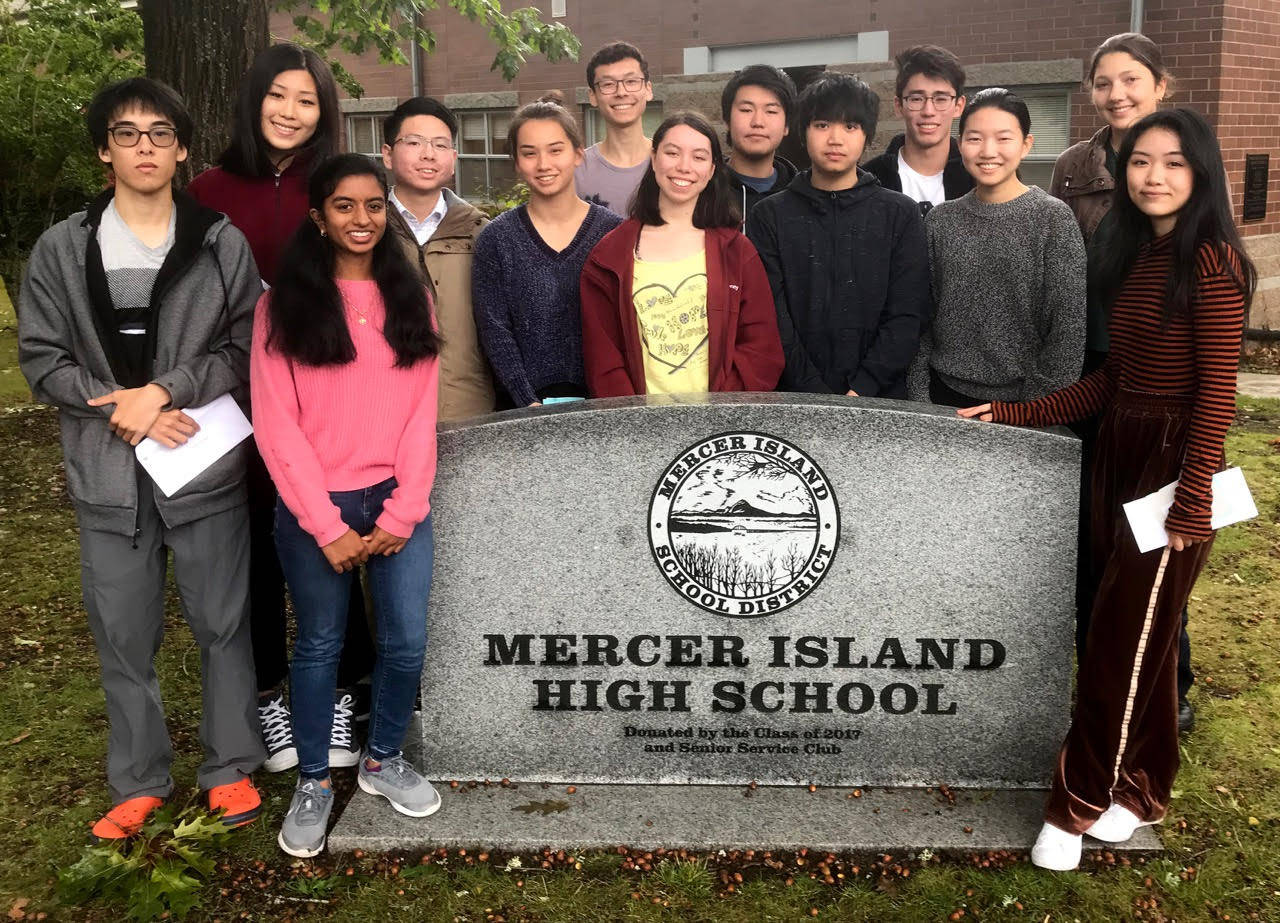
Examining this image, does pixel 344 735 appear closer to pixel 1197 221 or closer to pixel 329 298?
pixel 329 298

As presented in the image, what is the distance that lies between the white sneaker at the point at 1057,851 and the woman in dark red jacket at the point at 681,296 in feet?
4.77

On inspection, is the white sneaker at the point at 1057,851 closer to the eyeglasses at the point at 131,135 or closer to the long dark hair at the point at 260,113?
the long dark hair at the point at 260,113

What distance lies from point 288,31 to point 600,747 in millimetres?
15012

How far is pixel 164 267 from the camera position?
10.3ft

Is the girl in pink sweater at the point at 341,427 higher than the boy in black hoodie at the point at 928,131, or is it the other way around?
the boy in black hoodie at the point at 928,131

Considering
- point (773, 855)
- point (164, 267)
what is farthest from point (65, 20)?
point (773, 855)

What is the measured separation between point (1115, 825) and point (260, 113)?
311 cm

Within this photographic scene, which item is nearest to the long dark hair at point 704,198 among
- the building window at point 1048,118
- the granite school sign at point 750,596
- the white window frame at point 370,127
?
the granite school sign at point 750,596

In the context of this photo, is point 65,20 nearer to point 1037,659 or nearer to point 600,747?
point 600,747

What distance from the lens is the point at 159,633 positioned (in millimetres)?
3324

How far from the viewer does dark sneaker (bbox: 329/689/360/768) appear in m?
3.74

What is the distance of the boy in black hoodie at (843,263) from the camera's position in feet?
12.1

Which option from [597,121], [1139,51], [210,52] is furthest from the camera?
[597,121]

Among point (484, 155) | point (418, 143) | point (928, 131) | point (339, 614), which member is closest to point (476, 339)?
point (418, 143)
